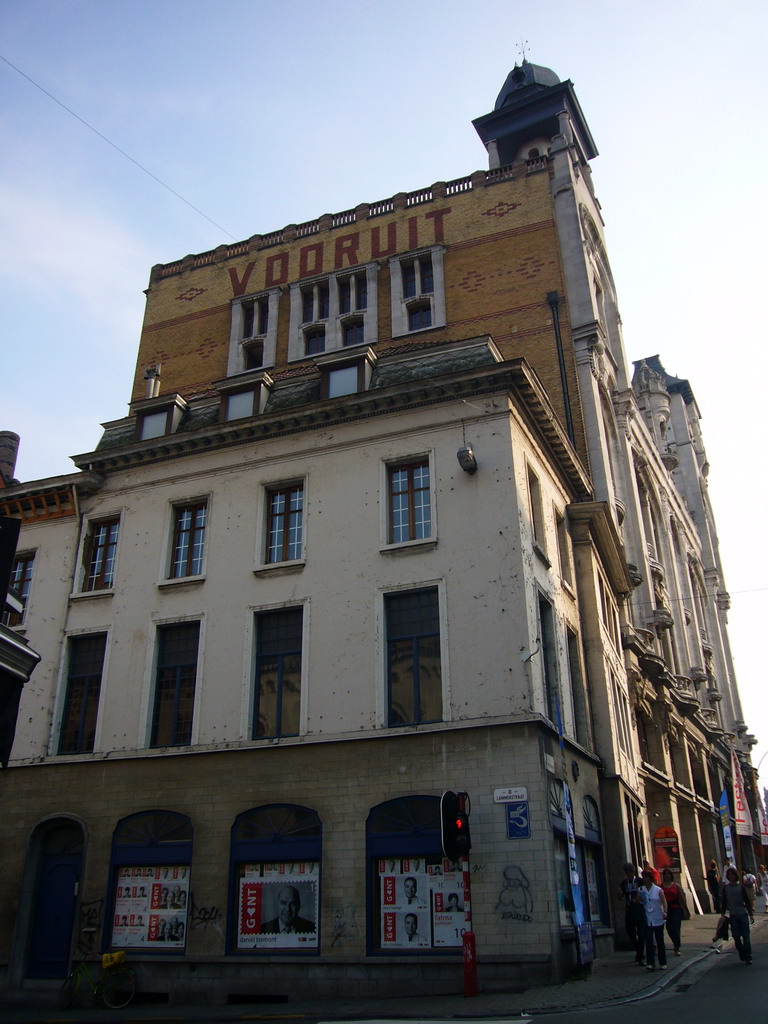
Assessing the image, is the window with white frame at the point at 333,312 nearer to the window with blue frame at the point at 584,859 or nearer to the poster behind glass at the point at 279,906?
the window with blue frame at the point at 584,859

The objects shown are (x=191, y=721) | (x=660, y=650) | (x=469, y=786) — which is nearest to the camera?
(x=469, y=786)

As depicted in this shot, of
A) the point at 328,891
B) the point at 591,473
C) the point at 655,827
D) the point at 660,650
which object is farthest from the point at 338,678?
the point at 660,650

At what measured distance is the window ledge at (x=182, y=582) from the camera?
21.1 m

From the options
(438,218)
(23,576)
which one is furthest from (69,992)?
(438,218)

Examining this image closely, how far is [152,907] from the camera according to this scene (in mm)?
18375

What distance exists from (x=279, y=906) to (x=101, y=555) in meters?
10.5

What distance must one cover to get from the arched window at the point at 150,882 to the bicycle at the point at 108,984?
23.6 inches

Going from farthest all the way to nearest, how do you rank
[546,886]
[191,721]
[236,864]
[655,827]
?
[655,827] → [191,721] → [236,864] → [546,886]

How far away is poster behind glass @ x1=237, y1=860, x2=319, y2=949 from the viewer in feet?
56.0

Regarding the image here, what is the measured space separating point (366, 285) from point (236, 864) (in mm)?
23452

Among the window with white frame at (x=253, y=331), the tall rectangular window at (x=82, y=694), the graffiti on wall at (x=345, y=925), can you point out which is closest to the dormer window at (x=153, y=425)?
the tall rectangular window at (x=82, y=694)

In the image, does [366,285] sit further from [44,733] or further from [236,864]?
[236,864]

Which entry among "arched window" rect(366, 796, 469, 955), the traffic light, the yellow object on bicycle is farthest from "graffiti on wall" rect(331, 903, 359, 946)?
the yellow object on bicycle

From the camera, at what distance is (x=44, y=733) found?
21.1 metres
